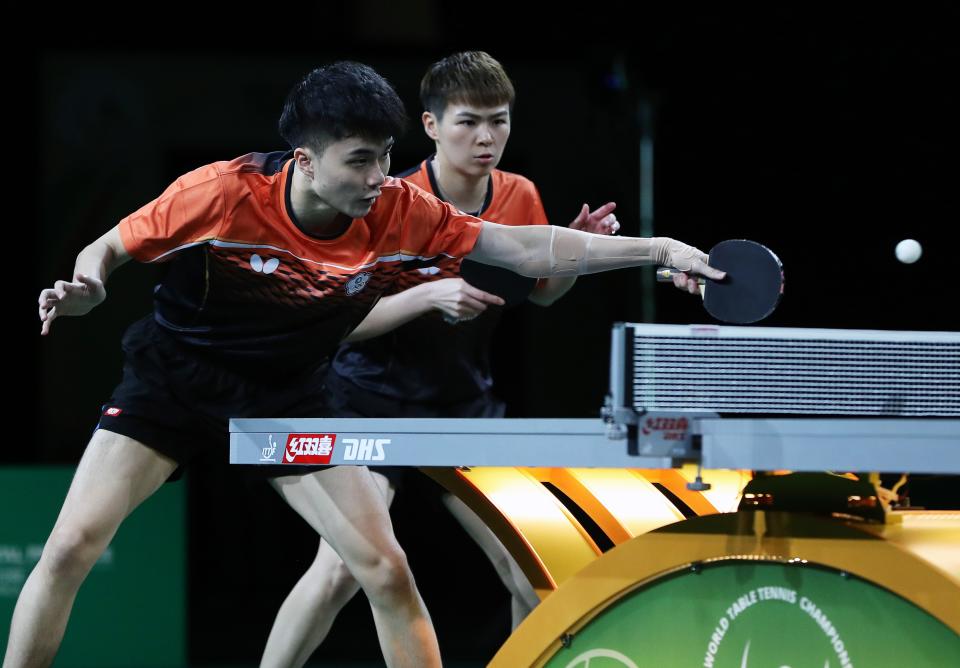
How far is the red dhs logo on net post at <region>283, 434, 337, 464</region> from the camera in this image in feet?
9.39

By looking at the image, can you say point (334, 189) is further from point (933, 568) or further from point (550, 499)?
point (933, 568)

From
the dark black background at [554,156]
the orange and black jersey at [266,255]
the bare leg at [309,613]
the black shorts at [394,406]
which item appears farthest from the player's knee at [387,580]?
the dark black background at [554,156]

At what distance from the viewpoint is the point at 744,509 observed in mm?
2617

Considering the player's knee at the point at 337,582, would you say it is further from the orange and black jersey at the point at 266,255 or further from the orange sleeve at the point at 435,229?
the orange sleeve at the point at 435,229

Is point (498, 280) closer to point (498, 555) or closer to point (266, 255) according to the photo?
point (266, 255)

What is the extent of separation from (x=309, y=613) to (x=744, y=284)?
5.37 ft

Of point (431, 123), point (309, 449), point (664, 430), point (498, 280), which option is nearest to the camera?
point (664, 430)

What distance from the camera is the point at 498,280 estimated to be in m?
3.38

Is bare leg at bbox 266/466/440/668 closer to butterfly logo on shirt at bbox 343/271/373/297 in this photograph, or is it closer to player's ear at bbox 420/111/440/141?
butterfly logo on shirt at bbox 343/271/373/297

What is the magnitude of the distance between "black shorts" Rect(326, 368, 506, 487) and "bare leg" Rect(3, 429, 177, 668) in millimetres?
897

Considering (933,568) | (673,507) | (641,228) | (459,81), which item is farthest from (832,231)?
(933,568)

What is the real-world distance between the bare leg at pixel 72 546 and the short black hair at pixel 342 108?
0.81 meters

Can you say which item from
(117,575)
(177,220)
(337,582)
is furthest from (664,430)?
(117,575)

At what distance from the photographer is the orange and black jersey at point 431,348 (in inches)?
160
